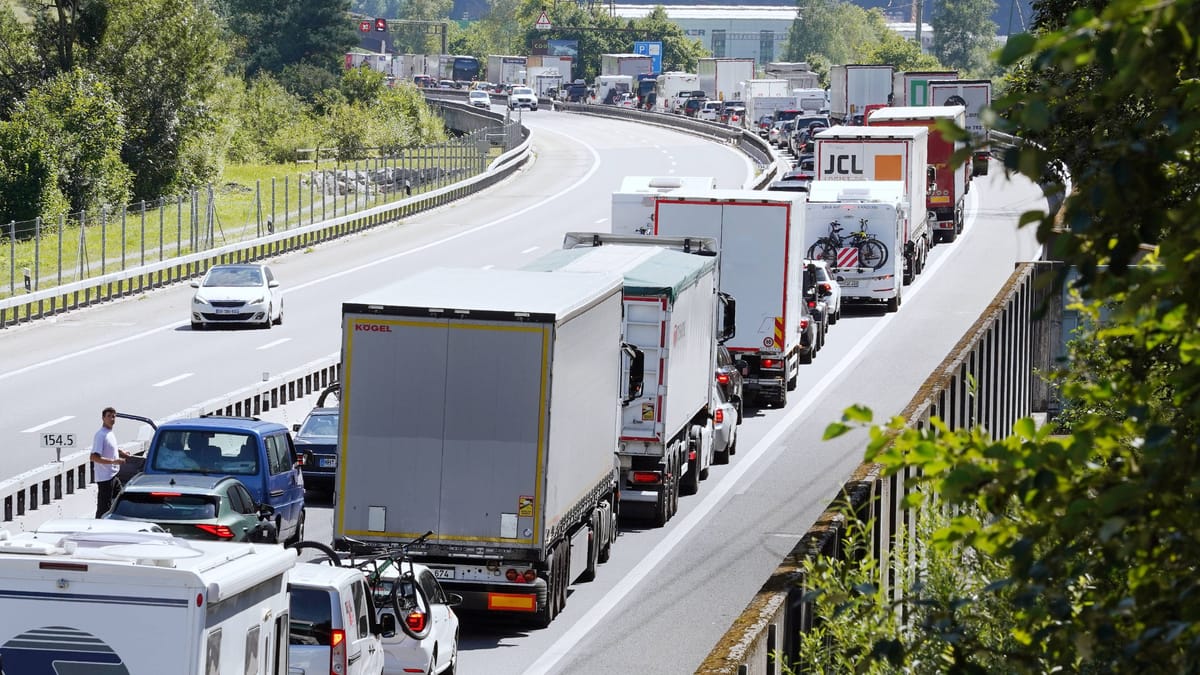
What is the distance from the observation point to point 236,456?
21406mm

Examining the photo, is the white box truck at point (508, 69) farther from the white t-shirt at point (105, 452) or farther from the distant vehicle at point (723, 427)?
the white t-shirt at point (105, 452)

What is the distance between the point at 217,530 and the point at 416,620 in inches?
177

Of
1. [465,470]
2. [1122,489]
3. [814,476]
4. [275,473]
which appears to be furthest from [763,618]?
[814,476]

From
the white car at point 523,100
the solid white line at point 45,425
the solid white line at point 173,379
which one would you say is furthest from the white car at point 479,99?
the solid white line at point 45,425

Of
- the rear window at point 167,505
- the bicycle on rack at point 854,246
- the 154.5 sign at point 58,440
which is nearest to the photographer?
the rear window at point 167,505

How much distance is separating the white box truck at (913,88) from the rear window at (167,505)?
6765cm

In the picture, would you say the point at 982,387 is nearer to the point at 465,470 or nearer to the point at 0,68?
the point at 465,470

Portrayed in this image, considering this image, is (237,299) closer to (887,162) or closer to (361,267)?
(361,267)

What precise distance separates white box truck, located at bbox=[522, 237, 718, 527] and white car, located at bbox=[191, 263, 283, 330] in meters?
16.7

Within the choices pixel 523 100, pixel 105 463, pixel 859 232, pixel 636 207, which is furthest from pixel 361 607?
pixel 523 100

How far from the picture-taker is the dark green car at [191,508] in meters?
18.5

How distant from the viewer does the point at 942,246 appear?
57281mm

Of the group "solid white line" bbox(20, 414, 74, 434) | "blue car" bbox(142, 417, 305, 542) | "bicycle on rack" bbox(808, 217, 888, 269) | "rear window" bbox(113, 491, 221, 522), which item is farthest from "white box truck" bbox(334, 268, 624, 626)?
"bicycle on rack" bbox(808, 217, 888, 269)

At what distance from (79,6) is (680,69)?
12930cm
